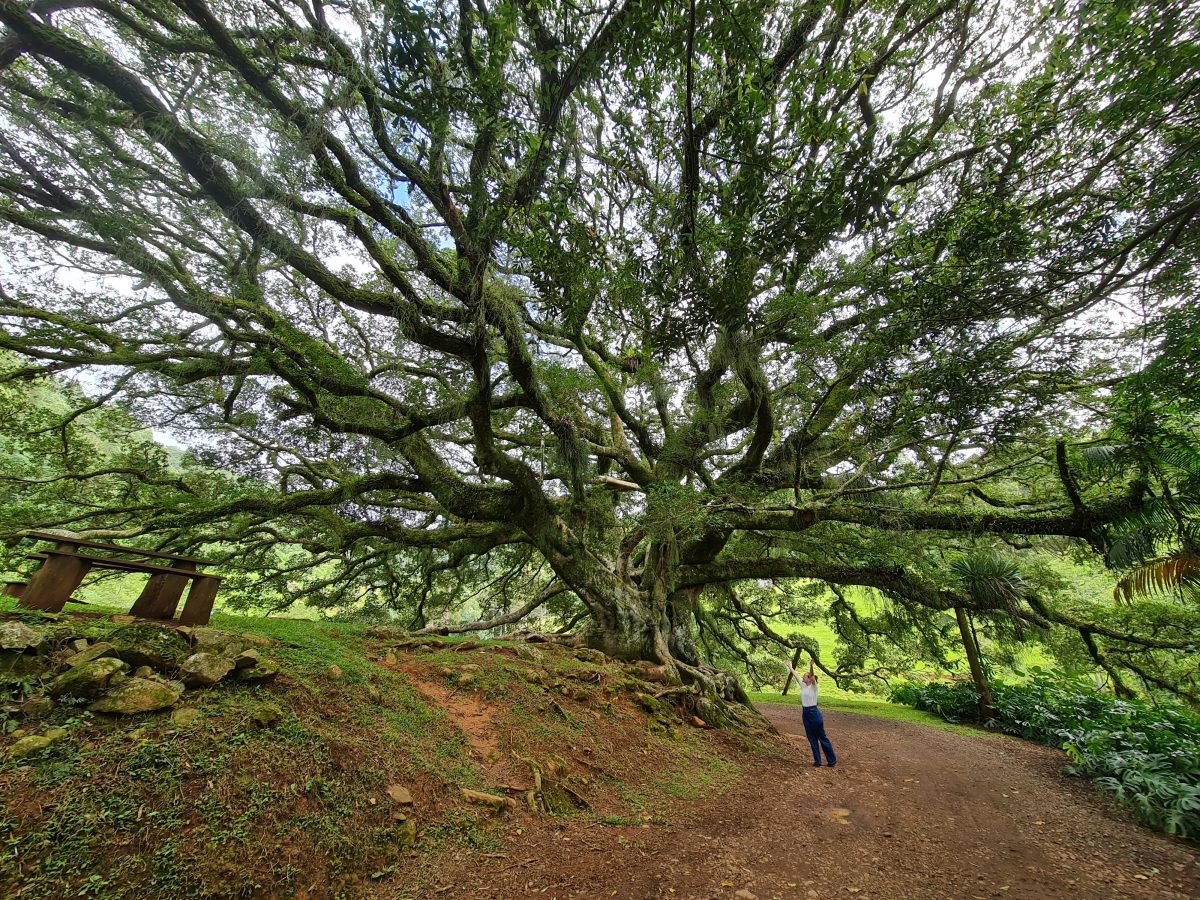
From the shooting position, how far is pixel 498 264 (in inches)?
167

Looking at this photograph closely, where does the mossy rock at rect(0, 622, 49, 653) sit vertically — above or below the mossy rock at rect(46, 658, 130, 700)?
above

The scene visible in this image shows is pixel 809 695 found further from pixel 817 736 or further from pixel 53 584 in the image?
pixel 53 584

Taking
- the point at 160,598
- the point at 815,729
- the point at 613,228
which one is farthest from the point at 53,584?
the point at 815,729

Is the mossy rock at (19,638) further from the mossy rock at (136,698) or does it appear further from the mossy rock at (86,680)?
the mossy rock at (136,698)

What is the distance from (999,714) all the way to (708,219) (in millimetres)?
10864

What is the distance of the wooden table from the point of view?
11.0ft

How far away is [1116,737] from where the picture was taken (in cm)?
579

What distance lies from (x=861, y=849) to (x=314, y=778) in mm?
4013

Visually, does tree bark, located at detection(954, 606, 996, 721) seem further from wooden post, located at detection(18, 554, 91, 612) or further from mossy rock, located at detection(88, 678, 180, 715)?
wooden post, located at detection(18, 554, 91, 612)

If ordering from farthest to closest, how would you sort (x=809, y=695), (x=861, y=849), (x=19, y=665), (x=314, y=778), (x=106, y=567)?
1. (x=809, y=695)
2. (x=106, y=567)
3. (x=861, y=849)
4. (x=314, y=778)
5. (x=19, y=665)

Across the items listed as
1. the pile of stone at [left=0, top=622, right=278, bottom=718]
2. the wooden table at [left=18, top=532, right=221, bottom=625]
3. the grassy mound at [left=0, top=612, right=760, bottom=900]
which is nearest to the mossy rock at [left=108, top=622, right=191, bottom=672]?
the pile of stone at [left=0, top=622, right=278, bottom=718]

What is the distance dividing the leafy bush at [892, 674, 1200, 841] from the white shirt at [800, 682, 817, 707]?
2.90 meters

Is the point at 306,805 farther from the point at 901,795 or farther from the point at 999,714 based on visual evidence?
the point at 999,714

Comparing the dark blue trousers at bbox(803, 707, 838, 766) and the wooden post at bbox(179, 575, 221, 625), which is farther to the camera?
the dark blue trousers at bbox(803, 707, 838, 766)
